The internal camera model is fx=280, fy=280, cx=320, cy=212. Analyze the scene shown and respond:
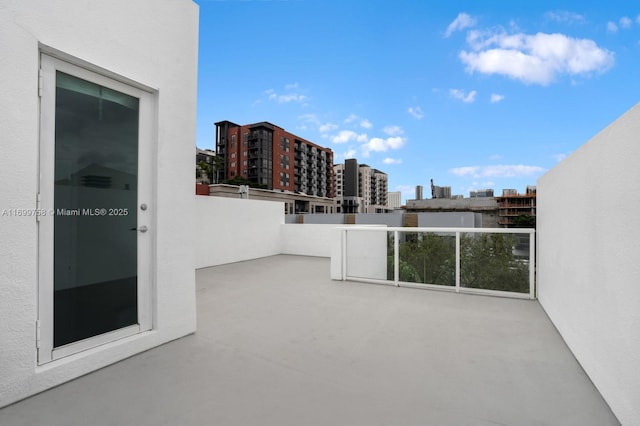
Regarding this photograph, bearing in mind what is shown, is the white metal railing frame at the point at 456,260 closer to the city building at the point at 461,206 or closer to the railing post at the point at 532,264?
the railing post at the point at 532,264

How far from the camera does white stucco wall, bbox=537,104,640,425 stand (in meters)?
1.66

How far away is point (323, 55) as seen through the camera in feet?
49.3

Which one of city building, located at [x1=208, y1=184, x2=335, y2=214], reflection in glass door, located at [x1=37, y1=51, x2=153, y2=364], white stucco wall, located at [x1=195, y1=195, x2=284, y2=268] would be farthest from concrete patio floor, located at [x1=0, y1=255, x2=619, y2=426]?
city building, located at [x1=208, y1=184, x2=335, y2=214]

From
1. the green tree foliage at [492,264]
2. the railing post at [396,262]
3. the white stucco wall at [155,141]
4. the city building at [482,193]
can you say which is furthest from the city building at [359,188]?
the white stucco wall at [155,141]

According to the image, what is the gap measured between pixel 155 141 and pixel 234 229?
260 inches

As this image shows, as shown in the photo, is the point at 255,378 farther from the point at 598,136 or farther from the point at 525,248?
the point at 525,248

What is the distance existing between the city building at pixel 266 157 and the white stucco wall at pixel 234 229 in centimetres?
4041

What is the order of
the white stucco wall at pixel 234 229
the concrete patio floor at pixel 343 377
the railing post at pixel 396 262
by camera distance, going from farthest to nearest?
the white stucco wall at pixel 234 229 → the railing post at pixel 396 262 → the concrete patio floor at pixel 343 377

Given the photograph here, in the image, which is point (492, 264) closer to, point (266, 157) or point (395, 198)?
point (266, 157)

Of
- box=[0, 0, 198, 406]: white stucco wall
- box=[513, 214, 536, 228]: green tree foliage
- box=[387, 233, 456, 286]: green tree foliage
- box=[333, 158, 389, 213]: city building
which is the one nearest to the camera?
box=[0, 0, 198, 406]: white stucco wall

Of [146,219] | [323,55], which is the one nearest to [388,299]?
[146,219]

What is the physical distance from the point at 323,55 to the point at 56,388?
1632 cm

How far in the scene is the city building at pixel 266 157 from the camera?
175ft

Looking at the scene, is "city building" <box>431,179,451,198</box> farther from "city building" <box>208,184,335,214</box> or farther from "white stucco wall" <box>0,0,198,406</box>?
"white stucco wall" <box>0,0,198,406</box>
